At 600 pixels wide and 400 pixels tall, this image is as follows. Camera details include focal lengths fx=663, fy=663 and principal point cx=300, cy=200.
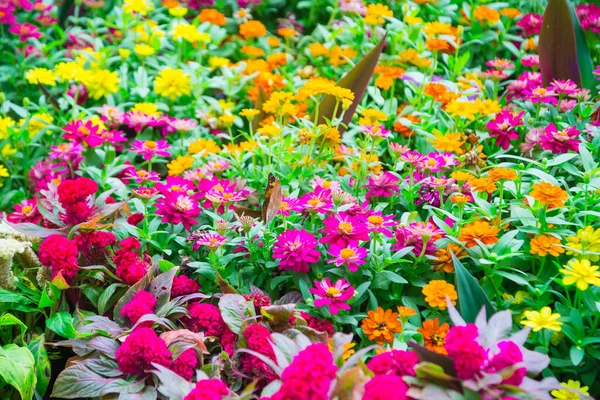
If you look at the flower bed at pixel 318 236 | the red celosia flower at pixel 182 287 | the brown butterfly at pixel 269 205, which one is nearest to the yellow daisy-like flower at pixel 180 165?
the flower bed at pixel 318 236

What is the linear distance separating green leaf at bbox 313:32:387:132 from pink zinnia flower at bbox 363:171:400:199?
1.81ft

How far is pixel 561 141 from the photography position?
1893mm

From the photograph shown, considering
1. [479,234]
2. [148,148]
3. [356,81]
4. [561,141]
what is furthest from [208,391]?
[356,81]

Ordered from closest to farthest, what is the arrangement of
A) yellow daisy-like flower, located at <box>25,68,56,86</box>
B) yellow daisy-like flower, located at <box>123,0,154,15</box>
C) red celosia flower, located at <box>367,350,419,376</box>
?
red celosia flower, located at <box>367,350,419,376</box>
yellow daisy-like flower, located at <box>25,68,56,86</box>
yellow daisy-like flower, located at <box>123,0,154,15</box>

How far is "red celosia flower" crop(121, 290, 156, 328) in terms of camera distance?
156 centimetres

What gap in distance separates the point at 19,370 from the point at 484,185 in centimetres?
121

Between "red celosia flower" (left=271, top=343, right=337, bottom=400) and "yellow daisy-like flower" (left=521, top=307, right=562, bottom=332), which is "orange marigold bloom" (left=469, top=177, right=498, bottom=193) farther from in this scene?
"red celosia flower" (left=271, top=343, right=337, bottom=400)

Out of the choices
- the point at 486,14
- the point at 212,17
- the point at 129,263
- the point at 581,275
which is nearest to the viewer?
the point at 581,275

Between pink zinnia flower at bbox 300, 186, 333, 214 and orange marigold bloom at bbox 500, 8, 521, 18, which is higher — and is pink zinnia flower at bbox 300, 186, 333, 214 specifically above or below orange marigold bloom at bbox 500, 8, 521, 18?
below

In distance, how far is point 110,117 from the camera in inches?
95.3

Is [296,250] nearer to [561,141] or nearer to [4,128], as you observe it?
[561,141]

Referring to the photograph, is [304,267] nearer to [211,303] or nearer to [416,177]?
[211,303]

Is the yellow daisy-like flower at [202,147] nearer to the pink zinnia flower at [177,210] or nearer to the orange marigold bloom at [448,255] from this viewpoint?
the pink zinnia flower at [177,210]

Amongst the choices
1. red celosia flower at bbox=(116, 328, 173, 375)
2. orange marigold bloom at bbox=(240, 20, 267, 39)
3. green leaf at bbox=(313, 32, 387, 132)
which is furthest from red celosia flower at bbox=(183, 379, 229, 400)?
orange marigold bloom at bbox=(240, 20, 267, 39)
